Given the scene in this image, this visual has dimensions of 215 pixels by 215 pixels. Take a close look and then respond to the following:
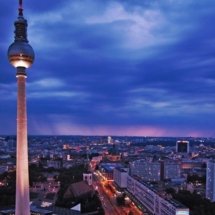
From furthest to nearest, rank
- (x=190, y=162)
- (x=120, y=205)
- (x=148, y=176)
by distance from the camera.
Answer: (x=190, y=162), (x=148, y=176), (x=120, y=205)

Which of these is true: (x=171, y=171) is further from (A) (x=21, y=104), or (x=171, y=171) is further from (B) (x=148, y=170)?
(A) (x=21, y=104)

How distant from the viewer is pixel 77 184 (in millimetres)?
42656

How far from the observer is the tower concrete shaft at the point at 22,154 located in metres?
14.8

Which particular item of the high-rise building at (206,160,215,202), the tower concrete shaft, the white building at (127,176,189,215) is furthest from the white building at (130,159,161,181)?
the tower concrete shaft

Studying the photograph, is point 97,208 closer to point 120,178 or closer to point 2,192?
point 2,192

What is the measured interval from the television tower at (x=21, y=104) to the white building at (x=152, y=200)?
15.5m

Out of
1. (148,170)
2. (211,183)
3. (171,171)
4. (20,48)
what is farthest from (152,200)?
(171,171)

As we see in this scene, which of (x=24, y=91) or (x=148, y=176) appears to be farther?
(x=148, y=176)

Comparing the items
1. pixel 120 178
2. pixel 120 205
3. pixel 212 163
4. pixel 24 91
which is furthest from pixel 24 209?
pixel 120 178

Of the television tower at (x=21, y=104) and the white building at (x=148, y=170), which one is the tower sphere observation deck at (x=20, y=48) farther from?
the white building at (x=148, y=170)

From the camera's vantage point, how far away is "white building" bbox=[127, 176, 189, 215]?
2821cm

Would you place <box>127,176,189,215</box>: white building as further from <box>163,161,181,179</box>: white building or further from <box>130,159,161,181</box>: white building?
<box>163,161,181,179</box>: white building

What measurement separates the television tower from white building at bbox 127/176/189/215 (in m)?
15.5

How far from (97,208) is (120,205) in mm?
8021
